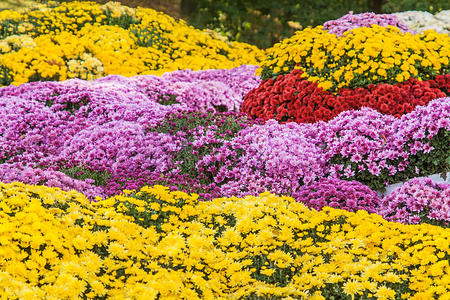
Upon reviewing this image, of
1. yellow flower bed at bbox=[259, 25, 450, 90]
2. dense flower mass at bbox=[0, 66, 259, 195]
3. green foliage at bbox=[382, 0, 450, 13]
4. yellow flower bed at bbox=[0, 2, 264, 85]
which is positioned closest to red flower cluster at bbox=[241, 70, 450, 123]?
yellow flower bed at bbox=[259, 25, 450, 90]

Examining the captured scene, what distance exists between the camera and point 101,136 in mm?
6711

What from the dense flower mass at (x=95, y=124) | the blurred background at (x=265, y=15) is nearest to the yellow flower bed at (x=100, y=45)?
the blurred background at (x=265, y=15)

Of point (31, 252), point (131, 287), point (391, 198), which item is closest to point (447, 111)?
point (391, 198)

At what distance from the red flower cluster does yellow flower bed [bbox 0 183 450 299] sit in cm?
311

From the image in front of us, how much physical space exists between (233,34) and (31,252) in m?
14.8

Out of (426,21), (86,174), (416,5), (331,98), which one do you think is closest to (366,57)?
(331,98)

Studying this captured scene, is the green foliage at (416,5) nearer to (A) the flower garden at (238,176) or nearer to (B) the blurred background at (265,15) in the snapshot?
(B) the blurred background at (265,15)

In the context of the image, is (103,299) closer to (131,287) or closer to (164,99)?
(131,287)

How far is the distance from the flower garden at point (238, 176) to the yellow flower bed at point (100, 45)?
0.10 metres

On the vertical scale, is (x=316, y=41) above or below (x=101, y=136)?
above

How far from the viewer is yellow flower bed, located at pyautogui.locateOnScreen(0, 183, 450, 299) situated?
129 inches

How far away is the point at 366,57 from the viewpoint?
7473 mm

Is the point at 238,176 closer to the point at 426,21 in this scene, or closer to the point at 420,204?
the point at 420,204

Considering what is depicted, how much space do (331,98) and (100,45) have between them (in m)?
7.26
